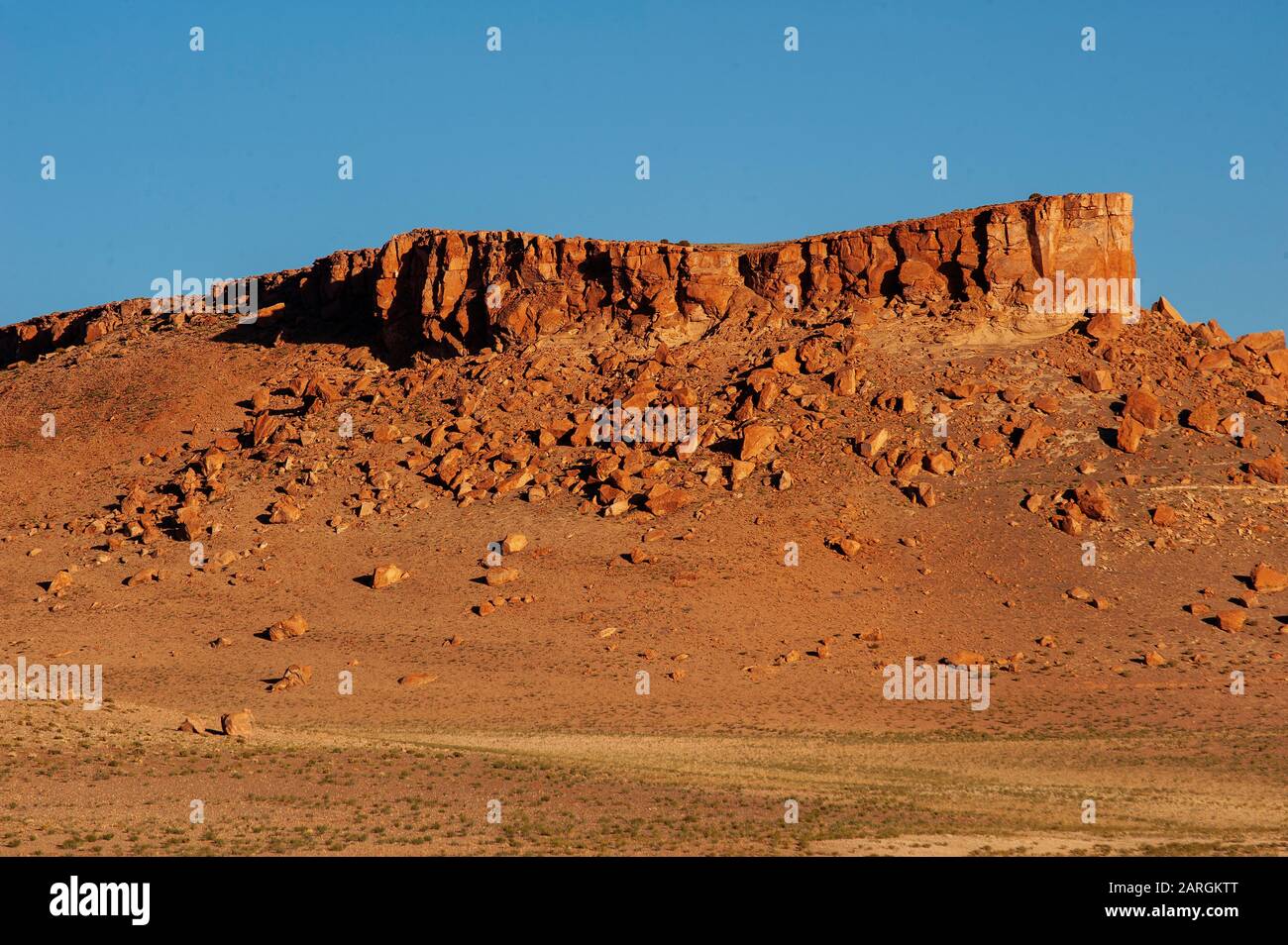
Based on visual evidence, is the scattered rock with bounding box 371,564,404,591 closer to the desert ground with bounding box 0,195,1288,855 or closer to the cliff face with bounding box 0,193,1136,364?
the desert ground with bounding box 0,195,1288,855

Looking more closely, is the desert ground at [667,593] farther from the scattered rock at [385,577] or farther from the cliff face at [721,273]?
the cliff face at [721,273]

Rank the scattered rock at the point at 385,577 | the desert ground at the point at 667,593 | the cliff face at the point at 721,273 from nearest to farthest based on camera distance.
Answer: the desert ground at the point at 667,593 < the scattered rock at the point at 385,577 < the cliff face at the point at 721,273

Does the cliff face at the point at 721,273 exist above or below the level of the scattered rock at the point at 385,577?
above

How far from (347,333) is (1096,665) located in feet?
123

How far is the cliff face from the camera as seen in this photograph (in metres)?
49.3

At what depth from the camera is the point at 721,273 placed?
51.9 metres

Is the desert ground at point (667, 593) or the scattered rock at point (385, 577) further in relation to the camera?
the scattered rock at point (385, 577)

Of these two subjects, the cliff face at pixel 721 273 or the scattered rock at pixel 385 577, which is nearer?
the scattered rock at pixel 385 577

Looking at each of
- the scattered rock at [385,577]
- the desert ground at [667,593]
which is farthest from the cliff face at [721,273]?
the scattered rock at [385,577]

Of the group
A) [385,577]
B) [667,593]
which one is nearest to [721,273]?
[667,593]

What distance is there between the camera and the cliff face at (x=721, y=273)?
1940 inches

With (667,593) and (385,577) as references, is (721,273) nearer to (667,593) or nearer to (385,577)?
(667,593)

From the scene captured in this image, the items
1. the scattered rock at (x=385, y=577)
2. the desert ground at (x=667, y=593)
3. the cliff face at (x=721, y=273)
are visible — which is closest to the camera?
the desert ground at (x=667, y=593)
